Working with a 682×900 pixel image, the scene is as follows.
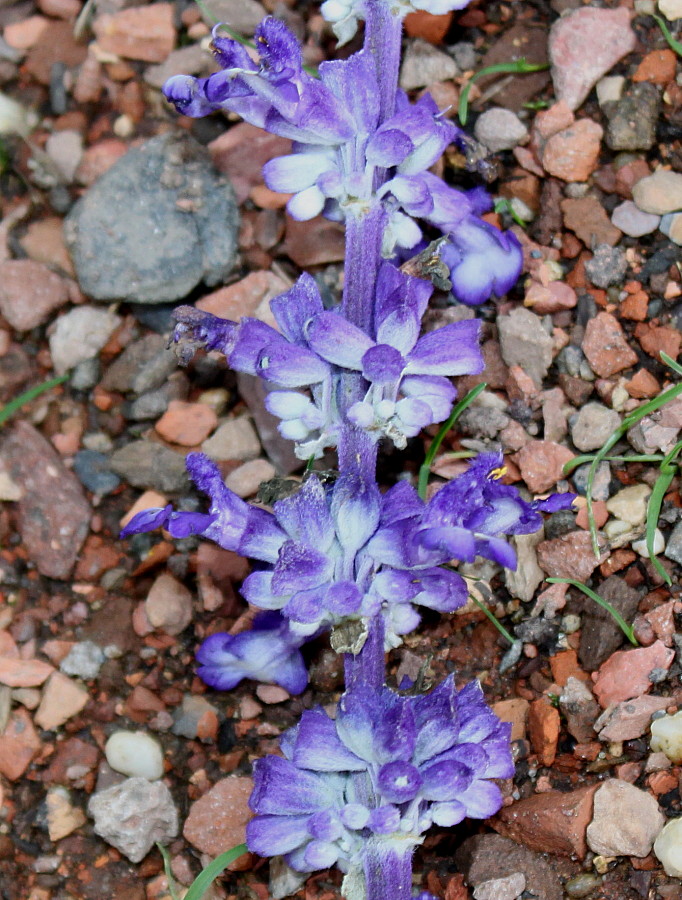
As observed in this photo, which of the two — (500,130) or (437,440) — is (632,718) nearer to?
(437,440)

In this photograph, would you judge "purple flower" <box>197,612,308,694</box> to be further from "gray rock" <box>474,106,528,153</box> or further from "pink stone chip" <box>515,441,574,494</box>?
"gray rock" <box>474,106,528,153</box>

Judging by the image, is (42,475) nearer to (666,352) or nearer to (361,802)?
(361,802)

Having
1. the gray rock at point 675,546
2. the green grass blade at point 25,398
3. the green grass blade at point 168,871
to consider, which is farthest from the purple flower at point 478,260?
the green grass blade at point 168,871

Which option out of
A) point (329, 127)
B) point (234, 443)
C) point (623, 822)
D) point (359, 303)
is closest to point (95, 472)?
point (234, 443)

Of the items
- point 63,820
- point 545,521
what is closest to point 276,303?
point 545,521

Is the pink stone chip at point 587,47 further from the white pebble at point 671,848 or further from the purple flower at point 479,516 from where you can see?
the white pebble at point 671,848

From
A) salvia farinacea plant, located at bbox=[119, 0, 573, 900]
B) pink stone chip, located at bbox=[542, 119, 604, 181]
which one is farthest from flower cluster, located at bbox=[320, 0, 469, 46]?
pink stone chip, located at bbox=[542, 119, 604, 181]
